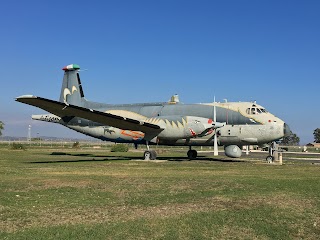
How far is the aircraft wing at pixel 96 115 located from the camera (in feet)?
91.4

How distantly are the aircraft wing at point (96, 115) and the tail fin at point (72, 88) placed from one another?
772 centimetres

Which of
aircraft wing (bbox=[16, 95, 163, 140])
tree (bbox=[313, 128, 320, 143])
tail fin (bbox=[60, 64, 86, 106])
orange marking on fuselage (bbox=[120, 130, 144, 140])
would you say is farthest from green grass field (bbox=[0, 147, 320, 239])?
tree (bbox=[313, 128, 320, 143])

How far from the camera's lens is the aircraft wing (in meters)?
27.8

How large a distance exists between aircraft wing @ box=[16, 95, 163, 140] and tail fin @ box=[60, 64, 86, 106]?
7.72m

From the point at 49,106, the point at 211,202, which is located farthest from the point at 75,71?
the point at 211,202

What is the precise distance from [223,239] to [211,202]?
3.36m

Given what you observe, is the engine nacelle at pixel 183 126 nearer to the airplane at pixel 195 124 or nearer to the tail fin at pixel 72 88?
the airplane at pixel 195 124

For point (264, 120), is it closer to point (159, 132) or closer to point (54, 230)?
point (159, 132)

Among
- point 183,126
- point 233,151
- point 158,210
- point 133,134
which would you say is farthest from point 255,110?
point 158,210

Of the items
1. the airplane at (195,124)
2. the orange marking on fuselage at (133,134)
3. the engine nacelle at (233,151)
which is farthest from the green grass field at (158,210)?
the orange marking on fuselage at (133,134)

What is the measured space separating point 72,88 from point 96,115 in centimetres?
1143

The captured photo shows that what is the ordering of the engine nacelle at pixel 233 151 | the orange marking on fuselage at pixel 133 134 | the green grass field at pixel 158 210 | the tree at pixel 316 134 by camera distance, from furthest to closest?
1. the tree at pixel 316 134
2. the orange marking on fuselage at pixel 133 134
3. the engine nacelle at pixel 233 151
4. the green grass field at pixel 158 210

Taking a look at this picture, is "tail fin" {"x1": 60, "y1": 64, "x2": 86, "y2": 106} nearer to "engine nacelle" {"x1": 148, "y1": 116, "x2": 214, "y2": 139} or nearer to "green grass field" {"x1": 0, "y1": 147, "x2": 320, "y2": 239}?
"engine nacelle" {"x1": 148, "y1": 116, "x2": 214, "y2": 139}

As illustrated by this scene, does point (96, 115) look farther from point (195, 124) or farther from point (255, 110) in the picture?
point (255, 110)
